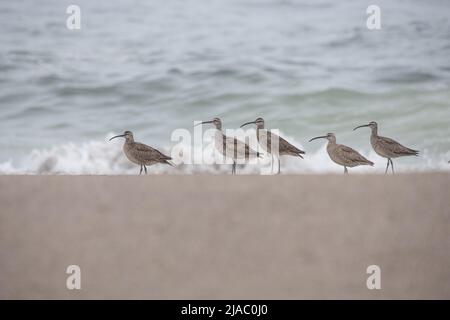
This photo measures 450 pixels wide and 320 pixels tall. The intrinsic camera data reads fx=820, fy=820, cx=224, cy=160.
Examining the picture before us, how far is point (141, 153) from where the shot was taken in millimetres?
4742

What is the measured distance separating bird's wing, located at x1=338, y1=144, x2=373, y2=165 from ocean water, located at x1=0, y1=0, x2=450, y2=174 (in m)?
0.08

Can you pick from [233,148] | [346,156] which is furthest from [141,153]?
[346,156]

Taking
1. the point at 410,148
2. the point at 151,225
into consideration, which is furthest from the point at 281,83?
the point at 151,225

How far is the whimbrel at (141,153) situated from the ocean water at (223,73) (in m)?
0.12

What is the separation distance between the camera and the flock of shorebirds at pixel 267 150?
15.6 ft

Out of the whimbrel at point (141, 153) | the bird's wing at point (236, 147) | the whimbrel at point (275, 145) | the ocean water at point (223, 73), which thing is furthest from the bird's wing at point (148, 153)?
the whimbrel at point (275, 145)

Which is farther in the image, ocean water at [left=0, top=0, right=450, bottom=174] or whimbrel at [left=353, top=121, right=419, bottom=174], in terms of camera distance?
ocean water at [left=0, top=0, right=450, bottom=174]

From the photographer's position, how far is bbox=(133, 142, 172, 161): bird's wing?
187 inches

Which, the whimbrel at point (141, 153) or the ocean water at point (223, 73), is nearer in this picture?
the whimbrel at point (141, 153)

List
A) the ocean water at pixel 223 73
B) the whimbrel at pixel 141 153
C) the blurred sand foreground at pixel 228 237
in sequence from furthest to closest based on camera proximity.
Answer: the ocean water at pixel 223 73, the whimbrel at pixel 141 153, the blurred sand foreground at pixel 228 237

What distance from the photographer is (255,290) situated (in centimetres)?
431

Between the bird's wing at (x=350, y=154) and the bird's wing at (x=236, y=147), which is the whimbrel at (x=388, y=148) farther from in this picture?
the bird's wing at (x=236, y=147)

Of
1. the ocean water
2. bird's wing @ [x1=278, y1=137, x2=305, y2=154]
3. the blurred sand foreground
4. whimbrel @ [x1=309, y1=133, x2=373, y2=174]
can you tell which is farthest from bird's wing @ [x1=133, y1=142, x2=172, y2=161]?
whimbrel @ [x1=309, y1=133, x2=373, y2=174]

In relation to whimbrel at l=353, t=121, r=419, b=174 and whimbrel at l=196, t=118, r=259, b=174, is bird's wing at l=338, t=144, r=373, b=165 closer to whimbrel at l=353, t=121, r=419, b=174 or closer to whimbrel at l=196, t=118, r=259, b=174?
whimbrel at l=353, t=121, r=419, b=174
